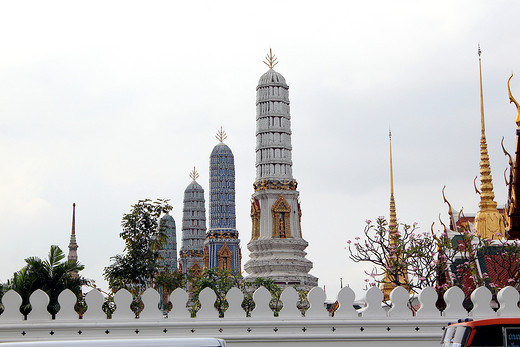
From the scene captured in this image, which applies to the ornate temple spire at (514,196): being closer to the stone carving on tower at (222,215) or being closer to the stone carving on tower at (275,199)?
the stone carving on tower at (275,199)

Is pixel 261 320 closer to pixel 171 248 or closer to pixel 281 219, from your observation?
pixel 281 219

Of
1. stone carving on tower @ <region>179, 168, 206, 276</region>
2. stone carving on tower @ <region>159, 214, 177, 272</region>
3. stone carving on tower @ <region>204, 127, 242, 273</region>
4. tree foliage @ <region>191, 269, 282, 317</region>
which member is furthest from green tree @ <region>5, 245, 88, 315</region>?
stone carving on tower @ <region>159, 214, 177, 272</region>

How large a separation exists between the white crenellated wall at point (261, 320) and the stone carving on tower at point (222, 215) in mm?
56921

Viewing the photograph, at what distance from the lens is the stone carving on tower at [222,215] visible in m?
72.9

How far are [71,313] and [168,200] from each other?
17.7m

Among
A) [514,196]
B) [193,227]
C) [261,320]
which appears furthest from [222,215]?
[261,320]

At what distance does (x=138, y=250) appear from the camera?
30469 mm

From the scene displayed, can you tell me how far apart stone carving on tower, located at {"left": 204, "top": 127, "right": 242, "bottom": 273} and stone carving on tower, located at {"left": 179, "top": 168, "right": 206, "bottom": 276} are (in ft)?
26.6

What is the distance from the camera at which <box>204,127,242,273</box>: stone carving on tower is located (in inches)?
2872

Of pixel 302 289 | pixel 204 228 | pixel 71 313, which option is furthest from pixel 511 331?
pixel 204 228

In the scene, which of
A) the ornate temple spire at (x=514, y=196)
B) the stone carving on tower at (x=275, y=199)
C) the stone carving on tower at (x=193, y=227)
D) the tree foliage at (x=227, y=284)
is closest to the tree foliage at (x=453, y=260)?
the ornate temple spire at (x=514, y=196)

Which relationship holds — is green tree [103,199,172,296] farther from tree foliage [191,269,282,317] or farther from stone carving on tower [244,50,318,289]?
stone carving on tower [244,50,318,289]

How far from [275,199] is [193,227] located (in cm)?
3097

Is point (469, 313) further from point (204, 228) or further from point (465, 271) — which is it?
point (204, 228)
